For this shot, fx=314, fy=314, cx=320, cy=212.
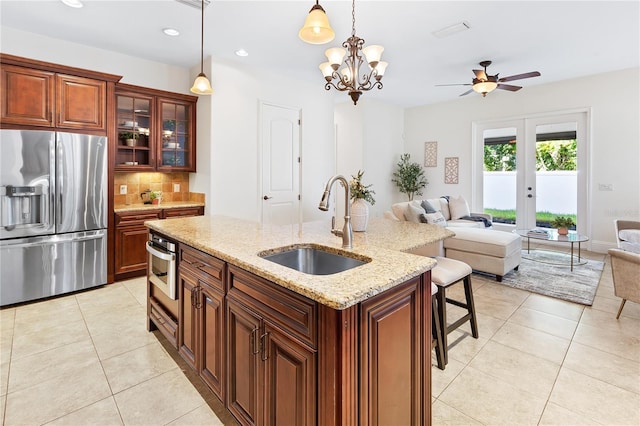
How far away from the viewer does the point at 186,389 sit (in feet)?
6.45

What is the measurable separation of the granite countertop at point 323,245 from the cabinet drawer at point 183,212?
1.66m

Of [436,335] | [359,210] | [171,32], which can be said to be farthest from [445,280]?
[171,32]

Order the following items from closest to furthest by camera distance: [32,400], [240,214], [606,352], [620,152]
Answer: [32,400] → [606,352] → [240,214] → [620,152]

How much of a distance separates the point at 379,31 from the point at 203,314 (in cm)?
344

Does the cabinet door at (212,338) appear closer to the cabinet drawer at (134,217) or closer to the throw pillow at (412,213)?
the cabinet drawer at (134,217)

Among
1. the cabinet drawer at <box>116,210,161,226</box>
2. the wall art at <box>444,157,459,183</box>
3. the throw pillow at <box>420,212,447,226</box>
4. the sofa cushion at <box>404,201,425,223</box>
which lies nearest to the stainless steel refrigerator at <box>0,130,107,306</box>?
the cabinet drawer at <box>116,210,161,226</box>

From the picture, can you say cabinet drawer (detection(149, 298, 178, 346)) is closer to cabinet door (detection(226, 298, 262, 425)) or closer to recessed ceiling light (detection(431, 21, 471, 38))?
cabinet door (detection(226, 298, 262, 425))

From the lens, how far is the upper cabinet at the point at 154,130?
4070 millimetres

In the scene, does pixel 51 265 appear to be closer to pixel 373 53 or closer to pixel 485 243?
pixel 373 53

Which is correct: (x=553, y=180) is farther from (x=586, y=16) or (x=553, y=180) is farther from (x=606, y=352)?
(x=606, y=352)

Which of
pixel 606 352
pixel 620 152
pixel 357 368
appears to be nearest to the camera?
pixel 357 368

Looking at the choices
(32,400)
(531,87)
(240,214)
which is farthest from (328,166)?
(32,400)

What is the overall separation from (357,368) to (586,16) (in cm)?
436

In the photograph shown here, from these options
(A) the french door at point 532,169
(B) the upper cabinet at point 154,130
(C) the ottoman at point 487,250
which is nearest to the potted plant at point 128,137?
(B) the upper cabinet at point 154,130
